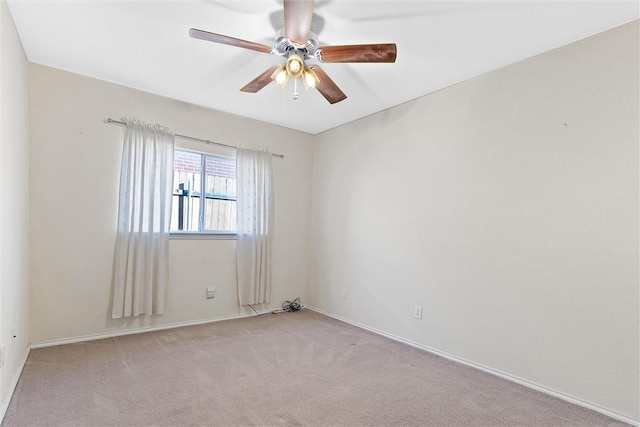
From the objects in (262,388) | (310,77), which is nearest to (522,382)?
(262,388)

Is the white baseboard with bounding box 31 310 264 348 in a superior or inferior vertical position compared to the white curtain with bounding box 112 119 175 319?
inferior

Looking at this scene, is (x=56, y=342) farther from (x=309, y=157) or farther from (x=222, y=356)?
(x=309, y=157)

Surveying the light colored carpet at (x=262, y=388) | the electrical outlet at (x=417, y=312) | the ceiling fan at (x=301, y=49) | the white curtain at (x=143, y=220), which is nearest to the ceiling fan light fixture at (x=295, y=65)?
the ceiling fan at (x=301, y=49)

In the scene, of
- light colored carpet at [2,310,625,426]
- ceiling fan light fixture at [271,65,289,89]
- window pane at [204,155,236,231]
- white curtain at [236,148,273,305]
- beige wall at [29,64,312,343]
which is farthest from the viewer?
white curtain at [236,148,273,305]

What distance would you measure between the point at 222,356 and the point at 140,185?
71.4 inches

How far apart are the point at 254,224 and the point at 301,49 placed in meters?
2.30

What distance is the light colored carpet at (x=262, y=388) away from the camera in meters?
1.87

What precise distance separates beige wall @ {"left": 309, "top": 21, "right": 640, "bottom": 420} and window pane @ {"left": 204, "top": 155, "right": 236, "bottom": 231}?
1671mm

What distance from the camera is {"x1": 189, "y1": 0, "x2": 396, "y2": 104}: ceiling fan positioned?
1741 mm

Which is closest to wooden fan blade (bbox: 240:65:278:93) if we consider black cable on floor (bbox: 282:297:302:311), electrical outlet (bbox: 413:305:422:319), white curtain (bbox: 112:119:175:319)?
white curtain (bbox: 112:119:175:319)

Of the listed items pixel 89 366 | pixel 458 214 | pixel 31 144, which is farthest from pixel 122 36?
pixel 458 214

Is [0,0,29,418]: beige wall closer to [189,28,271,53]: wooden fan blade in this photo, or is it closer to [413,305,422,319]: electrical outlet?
[189,28,271,53]: wooden fan blade

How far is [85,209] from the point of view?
2971mm

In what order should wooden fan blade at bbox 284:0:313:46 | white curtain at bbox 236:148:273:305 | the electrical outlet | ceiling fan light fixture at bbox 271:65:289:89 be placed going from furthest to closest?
white curtain at bbox 236:148:273:305 → the electrical outlet → ceiling fan light fixture at bbox 271:65:289:89 → wooden fan blade at bbox 284:0:313:46
